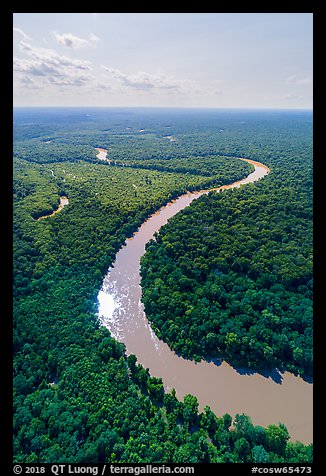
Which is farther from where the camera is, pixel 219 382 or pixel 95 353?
pixel 95 353

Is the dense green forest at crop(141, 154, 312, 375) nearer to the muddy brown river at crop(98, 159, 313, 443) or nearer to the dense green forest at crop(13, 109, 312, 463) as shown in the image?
the dense green forest at crop(13, 109, 312, 463)

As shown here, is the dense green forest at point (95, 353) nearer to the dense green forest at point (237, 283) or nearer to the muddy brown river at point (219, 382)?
the dense green forest at point (237, 283)

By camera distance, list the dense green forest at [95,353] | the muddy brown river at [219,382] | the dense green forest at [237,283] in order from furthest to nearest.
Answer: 1. the dense green forest at [237,283]
2. the muddy brown river at [219,382]
3. the dense green forest at [95,353]

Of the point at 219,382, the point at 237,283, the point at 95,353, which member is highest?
the point at 237,283

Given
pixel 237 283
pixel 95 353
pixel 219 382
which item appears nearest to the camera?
pixel 219 382

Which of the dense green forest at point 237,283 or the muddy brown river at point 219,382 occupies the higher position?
the dense green forest at point 237,283

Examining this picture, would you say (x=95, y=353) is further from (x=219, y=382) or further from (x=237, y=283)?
(x=237, y=283)

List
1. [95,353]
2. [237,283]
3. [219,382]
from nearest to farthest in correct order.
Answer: [219,382] → [95,353] → [237,283]

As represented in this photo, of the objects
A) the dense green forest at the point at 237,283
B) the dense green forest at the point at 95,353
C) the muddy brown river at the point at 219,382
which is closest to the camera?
the dense green forest at the point at 95,353

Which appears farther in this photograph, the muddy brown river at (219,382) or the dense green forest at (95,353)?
the muddy brown river at (219,382)

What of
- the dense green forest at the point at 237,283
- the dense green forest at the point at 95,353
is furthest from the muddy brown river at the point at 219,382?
the dense green forest at the point at 95,353

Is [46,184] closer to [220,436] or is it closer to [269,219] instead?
[269,219]

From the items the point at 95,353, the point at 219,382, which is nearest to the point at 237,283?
the point at 219,382
